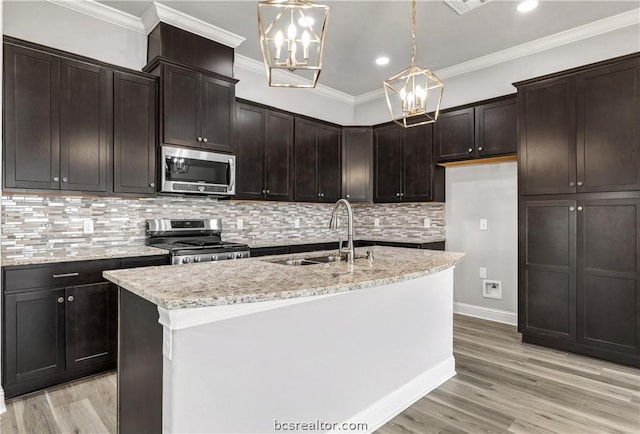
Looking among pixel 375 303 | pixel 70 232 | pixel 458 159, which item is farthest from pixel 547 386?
pixel 70 232

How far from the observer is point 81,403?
236 centimetres

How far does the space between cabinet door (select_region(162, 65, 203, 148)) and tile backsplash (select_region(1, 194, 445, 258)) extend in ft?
2.12

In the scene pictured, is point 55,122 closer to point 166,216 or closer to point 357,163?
point 166,216

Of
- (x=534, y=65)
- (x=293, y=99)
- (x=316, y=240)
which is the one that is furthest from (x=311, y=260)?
(x=534, y=65)

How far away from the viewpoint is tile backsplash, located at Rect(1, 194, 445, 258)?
2816 mm

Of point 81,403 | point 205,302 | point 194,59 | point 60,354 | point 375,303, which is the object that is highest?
point 194,59

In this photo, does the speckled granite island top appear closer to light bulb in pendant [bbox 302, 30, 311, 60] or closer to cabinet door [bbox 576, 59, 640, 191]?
light bulb in pendant [bbox 302, 30, 311, 60]

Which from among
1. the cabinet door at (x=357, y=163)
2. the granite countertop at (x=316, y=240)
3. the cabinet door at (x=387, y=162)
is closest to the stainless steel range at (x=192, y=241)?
the granite countertop at (x=316, y=240)

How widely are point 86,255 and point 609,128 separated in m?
4.17

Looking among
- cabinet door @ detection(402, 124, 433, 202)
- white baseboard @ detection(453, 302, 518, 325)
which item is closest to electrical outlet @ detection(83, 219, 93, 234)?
cabinet door @ detection(402, 124, 433, 202)

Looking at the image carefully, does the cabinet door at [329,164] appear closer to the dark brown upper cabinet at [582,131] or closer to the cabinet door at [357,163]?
the cabinet door at [357,163]

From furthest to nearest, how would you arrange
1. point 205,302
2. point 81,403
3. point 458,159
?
point 458,159 → point 81,403 → point 205,302

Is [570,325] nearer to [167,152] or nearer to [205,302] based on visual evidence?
[205,302]

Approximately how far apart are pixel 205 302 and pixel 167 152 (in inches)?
92.3
